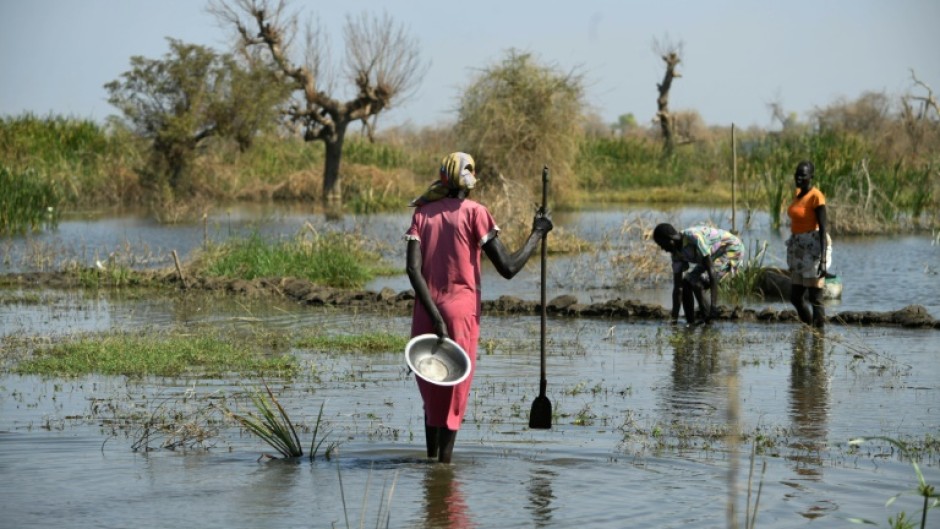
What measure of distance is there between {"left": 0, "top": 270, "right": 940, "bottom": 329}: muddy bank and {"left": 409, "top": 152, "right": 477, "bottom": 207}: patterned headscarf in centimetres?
675

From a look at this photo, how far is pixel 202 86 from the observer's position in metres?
33.3

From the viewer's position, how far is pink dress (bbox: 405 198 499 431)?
22.2 feet

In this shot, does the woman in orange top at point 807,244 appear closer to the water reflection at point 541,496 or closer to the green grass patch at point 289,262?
the water reflection at point 541,496

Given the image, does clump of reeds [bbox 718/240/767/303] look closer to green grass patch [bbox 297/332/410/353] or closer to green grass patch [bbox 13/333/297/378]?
green grass patch [bbox 297/332/410/353]

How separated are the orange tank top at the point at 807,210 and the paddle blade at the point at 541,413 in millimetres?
4908

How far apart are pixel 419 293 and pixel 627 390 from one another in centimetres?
313

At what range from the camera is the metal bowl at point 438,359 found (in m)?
6.63

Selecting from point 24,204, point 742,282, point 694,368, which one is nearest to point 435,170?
point 24,204

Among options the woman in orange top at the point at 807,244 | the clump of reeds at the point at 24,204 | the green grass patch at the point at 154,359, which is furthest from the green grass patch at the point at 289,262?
the clump of reeds at the point at 24,204

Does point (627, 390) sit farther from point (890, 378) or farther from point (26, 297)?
point (26, 297)

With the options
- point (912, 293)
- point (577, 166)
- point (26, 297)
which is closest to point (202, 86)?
point (577, 166)

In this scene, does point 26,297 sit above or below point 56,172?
below

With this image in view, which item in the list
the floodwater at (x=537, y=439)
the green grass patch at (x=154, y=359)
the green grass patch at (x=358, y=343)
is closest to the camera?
the floodwater at (x=537, y=439)

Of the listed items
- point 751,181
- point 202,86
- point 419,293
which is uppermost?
point 202,86
